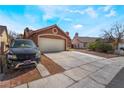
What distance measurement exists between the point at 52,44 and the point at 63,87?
41.3ft

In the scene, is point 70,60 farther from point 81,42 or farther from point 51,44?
point 81,42

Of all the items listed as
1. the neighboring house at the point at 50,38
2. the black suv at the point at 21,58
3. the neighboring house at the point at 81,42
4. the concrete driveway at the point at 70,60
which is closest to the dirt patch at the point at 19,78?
the black suv at the point at 21,58

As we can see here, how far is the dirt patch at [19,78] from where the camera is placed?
493cm

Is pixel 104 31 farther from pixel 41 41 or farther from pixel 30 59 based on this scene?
pixel 30 59

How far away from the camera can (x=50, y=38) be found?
16891mm

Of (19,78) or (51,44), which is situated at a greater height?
(51,44)

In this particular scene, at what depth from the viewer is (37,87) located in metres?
4.57

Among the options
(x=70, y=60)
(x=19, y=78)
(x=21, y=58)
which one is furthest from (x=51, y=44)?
(x=19, y=78)

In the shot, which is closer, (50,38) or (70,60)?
(70,60)

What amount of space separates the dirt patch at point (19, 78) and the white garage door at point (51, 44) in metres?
9.39

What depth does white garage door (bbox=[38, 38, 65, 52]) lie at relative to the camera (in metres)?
16.0

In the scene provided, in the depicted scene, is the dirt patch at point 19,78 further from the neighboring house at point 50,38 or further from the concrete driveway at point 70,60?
the neighboring house at point 50,38

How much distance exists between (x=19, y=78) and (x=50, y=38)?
38.4ft
